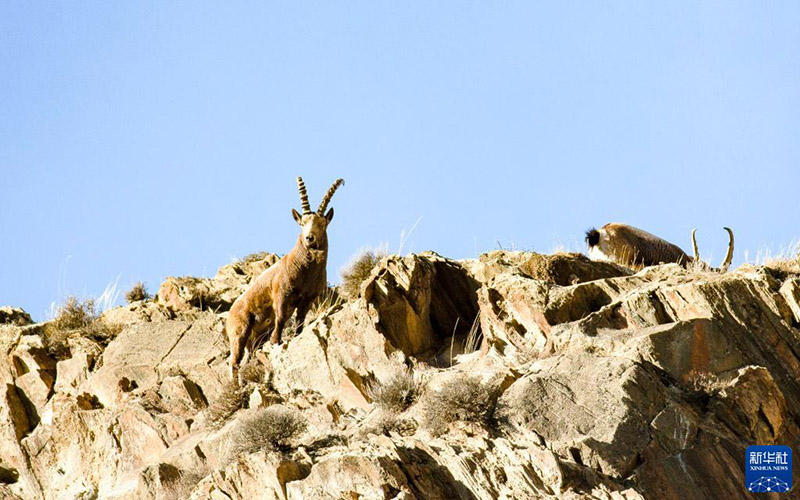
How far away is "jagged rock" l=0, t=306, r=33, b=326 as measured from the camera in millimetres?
25484

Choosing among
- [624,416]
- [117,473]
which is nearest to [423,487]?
[624,416]

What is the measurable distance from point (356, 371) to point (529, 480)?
4879 mm

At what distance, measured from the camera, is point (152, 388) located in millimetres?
20297

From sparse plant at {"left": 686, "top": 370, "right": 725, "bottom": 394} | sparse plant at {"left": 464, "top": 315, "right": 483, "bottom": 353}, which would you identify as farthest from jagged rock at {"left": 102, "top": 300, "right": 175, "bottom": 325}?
sparse plant at {"left": 686, "top": 370, "right": 725, "bottom": 394}

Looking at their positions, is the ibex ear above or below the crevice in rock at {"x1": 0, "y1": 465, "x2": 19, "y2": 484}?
above

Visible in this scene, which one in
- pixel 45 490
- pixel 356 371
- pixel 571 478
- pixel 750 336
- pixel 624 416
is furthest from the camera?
pixel 45 490

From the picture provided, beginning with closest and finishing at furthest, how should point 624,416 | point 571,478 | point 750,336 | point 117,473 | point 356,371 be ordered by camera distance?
1. point 571,478
2. point 624,416
3. point 750,336
4. point 356,371
5. point 117,473

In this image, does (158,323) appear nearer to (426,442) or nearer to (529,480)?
(426,442)

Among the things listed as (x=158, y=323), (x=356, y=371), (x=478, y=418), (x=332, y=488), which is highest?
(x=158, y=323)

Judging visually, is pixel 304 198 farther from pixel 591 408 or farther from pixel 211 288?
pixel 591 408

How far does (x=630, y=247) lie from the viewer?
2475 centimetres

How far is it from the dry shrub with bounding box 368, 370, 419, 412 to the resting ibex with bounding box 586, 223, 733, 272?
9256 mm

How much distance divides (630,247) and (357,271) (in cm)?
620

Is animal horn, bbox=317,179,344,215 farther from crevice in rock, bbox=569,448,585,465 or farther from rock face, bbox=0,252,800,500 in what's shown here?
crevice in rock, bbox=569,448,585,465
